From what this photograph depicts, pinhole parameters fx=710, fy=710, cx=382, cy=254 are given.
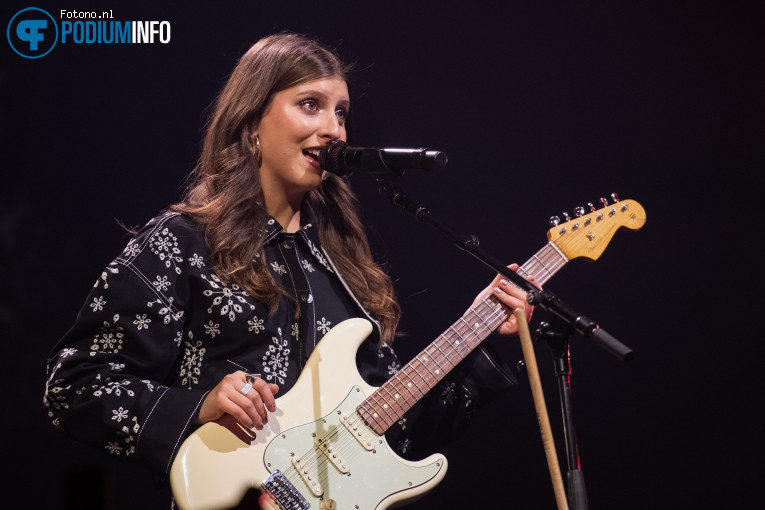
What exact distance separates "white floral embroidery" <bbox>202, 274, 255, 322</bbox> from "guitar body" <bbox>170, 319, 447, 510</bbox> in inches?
9.2

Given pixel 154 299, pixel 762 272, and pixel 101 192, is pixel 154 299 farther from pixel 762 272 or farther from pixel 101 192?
pixel 762 272

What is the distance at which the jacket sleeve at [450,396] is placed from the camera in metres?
2.06

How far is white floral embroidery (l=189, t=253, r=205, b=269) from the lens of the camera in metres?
1.85

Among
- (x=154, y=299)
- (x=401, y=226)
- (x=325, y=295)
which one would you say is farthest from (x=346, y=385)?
(x=401, y=226)

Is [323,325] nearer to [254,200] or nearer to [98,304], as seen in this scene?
[254,200]

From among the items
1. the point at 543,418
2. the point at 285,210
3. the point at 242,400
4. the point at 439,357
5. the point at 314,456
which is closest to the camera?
the point at 543,418

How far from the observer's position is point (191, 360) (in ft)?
6.01

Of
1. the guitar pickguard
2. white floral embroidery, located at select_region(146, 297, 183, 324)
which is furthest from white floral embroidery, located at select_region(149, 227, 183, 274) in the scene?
the guitar pickguard

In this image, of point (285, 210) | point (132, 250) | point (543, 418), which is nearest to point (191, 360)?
point (132, 250)

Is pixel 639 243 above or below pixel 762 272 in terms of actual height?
above

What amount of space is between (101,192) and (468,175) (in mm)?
1437

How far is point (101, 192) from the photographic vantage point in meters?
2.64

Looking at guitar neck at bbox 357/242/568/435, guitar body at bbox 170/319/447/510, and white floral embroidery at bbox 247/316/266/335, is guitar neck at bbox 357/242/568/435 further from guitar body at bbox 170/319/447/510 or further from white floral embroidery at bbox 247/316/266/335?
white floral embroidery at bbox 247/316/266/335

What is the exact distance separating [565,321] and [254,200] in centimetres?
101
